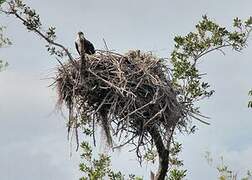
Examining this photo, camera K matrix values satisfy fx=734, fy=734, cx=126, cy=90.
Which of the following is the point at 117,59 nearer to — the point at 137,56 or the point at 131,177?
the point at 137,56

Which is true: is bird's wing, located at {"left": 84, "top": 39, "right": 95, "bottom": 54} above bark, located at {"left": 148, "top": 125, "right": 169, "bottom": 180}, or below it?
above

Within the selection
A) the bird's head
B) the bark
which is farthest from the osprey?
the bark

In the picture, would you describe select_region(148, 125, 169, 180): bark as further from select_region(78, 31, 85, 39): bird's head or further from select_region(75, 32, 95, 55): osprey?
select_region(78, 31, 85, 39): bird's head

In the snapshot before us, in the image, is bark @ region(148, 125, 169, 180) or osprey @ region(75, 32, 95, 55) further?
osprey @ region(75, 32, 95, 55)

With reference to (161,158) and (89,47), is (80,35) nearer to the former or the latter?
(89,47)

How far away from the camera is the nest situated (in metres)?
11.2

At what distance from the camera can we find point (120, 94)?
11.1 meters

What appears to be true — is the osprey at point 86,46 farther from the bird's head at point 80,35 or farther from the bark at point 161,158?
the bark at point 161,158

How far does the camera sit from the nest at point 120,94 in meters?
11.2

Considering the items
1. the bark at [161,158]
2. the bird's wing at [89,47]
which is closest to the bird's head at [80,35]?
the bird's wing at [89,47]

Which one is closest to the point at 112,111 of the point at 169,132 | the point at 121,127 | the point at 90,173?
the point at 121,127

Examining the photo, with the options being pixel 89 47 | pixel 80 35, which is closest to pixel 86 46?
pixel 89 47

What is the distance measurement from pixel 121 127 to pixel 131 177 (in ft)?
15.7

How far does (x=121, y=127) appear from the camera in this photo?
11281mm
